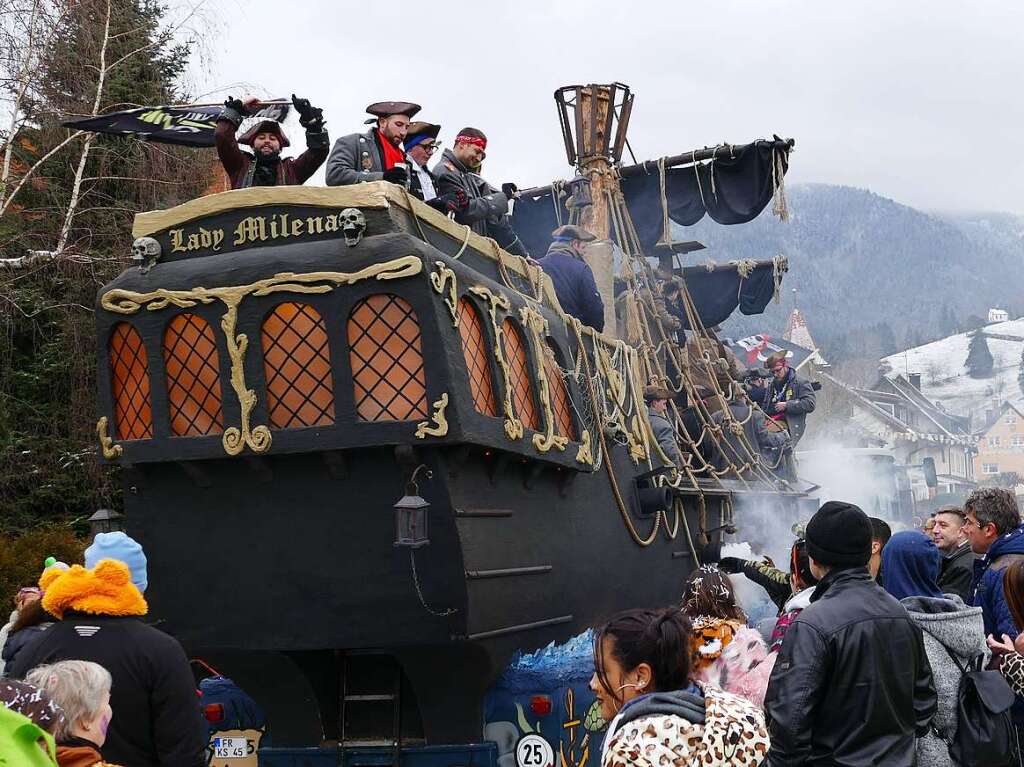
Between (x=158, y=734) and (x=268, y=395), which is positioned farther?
(x=268, y=395)

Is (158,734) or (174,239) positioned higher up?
(174,239)

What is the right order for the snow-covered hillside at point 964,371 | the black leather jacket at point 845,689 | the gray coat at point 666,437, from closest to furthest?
the black leather jacket at point 845,689, the gray coat at point 666,437, the snow-covered hillside at point 964,371

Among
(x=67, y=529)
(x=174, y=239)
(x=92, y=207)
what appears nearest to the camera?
(x=174, y=239)

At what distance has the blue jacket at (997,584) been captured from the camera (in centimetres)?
454

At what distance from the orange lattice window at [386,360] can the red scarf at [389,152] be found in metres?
1.35

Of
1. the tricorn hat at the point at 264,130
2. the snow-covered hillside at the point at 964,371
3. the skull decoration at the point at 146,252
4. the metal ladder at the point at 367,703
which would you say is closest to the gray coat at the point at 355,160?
the tricorn hat at the point at 264,130

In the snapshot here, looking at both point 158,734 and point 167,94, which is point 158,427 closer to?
point 158,734

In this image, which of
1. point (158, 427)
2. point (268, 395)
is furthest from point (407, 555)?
point (158, 427)

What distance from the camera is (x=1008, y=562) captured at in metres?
4.68

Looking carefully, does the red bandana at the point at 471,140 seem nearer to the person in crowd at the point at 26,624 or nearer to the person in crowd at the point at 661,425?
the person in crowd at the point at 661,425

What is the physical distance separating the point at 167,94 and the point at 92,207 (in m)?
2.16

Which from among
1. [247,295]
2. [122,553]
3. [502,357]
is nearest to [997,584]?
[502,357]

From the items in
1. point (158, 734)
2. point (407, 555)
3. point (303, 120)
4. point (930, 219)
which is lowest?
point (158, 734)

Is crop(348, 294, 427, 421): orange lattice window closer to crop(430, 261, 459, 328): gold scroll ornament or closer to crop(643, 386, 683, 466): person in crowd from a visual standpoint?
crop(430, 261, 459, 328): gold scroll ornament
